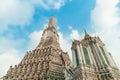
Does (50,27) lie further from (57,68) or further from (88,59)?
(88,59)

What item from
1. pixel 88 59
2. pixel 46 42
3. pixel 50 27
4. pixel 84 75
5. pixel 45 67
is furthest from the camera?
pixel 50 27

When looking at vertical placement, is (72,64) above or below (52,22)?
below

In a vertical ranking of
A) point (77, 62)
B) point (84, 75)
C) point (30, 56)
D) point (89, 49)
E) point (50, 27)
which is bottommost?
point (84, 75)

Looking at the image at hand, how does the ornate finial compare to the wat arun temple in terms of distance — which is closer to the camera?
the wat arun temple

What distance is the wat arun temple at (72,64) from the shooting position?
3388 cm

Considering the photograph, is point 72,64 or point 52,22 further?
point 52,22

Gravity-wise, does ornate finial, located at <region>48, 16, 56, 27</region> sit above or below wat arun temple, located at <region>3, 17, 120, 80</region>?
above

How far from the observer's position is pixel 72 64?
4425cm

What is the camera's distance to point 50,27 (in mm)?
75625

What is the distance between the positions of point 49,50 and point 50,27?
67.7ft

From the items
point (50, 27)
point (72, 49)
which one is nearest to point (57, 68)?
point (72, 49)

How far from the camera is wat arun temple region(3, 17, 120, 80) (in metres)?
33.9

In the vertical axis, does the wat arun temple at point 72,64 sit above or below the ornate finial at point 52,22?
below

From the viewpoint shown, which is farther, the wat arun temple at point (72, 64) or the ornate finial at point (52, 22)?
the ornate finial at point (52, 22)
